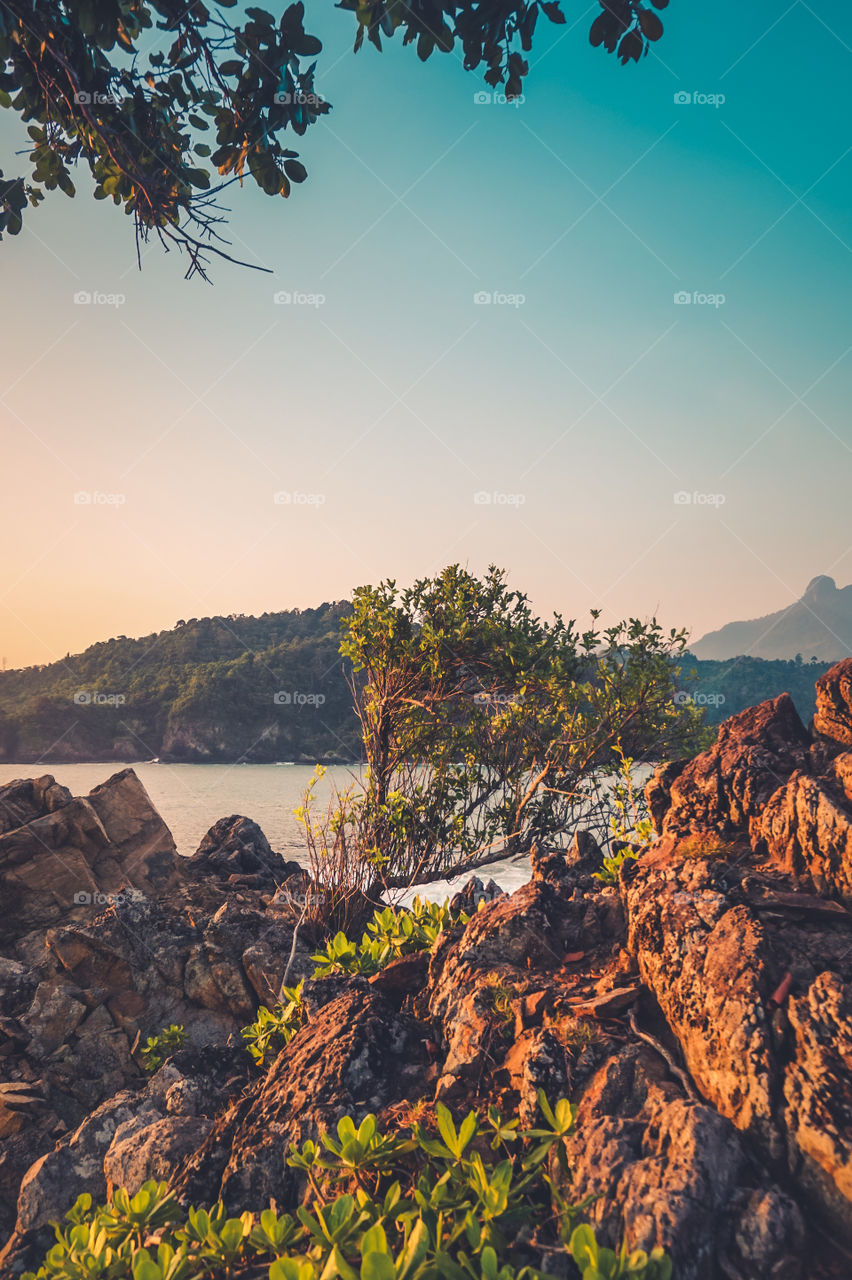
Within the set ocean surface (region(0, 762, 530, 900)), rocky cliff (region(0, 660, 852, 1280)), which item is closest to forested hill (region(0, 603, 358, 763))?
ocean surface (region(0, 762, 530, 900))

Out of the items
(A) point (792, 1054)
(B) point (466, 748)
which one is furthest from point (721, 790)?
(B) point (466, 748)

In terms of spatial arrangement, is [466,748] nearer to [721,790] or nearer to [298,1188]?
[721,790]

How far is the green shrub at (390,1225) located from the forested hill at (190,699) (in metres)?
21.9

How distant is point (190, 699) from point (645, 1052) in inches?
1260

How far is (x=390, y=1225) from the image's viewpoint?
6.70 feet

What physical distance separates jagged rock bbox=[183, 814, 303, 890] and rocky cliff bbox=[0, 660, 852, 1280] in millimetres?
4323

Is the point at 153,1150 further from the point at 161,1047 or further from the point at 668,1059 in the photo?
the point at 161,1047

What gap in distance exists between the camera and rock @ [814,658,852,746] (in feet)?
10.3

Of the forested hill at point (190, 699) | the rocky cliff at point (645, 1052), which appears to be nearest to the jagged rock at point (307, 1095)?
the rocky cliff at point (645, 1052)

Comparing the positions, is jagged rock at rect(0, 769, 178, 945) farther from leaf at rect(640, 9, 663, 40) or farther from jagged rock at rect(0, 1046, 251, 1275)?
leaf at rect(640, 9, 663, 40)

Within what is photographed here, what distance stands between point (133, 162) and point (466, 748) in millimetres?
6283

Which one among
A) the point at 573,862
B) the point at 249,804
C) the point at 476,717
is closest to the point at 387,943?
the point at 573,862

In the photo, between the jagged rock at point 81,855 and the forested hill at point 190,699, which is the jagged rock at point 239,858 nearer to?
the jagged rock at point 81,855

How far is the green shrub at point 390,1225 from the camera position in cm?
169
